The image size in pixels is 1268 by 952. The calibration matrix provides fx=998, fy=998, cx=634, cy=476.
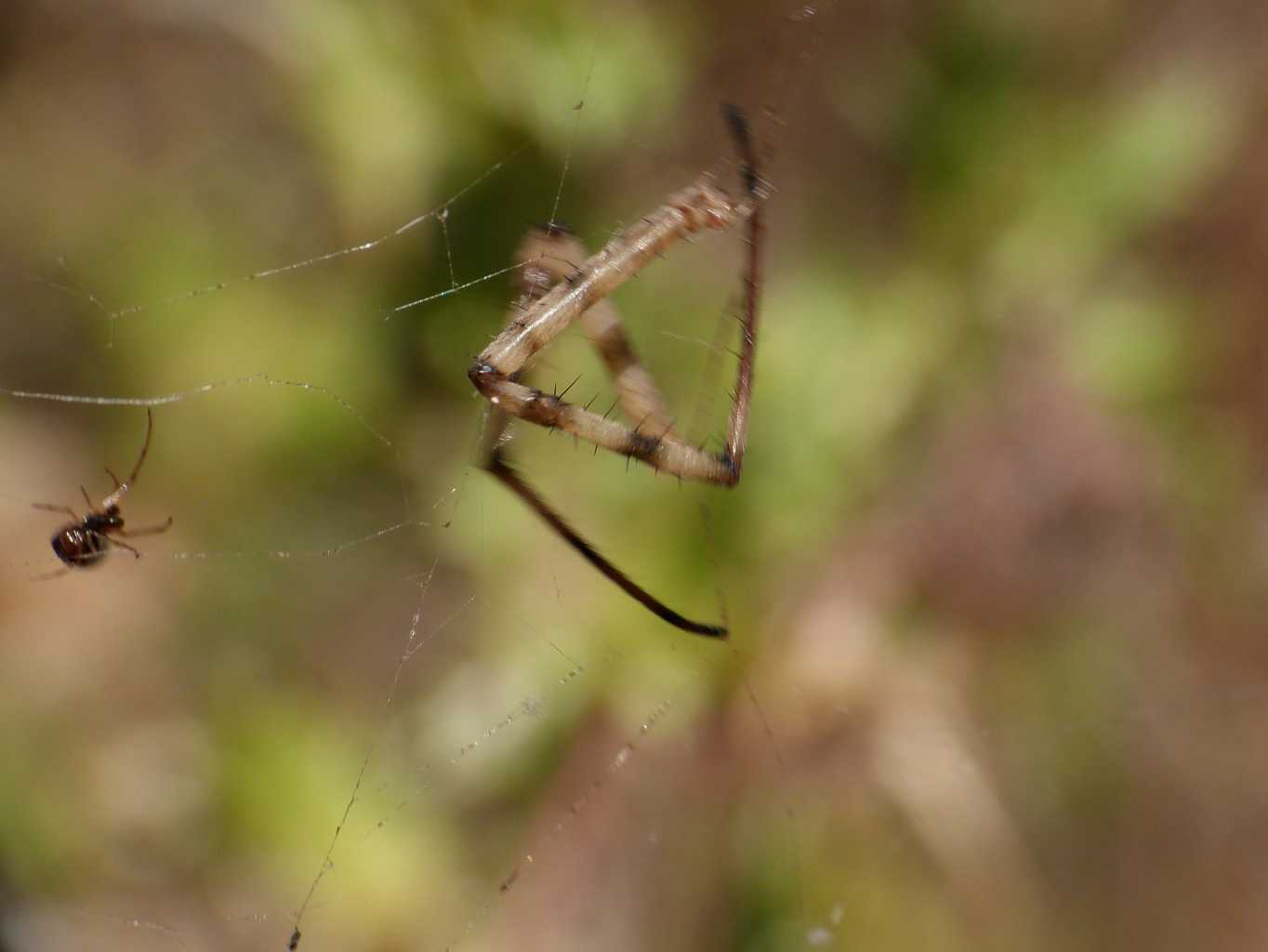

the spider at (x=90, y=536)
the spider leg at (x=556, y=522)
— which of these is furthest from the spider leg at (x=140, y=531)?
the spider leg at (x=556, y=522)

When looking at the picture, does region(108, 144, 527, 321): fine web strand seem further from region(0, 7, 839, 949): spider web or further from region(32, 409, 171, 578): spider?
region(32, 409, 171, 578): spider

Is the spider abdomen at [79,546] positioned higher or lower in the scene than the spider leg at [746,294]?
lower

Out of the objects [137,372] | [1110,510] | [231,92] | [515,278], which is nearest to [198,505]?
[137,372]

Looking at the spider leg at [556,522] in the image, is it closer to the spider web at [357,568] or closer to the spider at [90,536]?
the spider web at [357,568]

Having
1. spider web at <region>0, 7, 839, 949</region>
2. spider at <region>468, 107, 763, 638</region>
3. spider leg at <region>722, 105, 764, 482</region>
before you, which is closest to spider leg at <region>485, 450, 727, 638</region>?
spider at <region>468, 107, 763, 638</region>

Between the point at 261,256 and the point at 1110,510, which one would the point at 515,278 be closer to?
the point at 261,256
